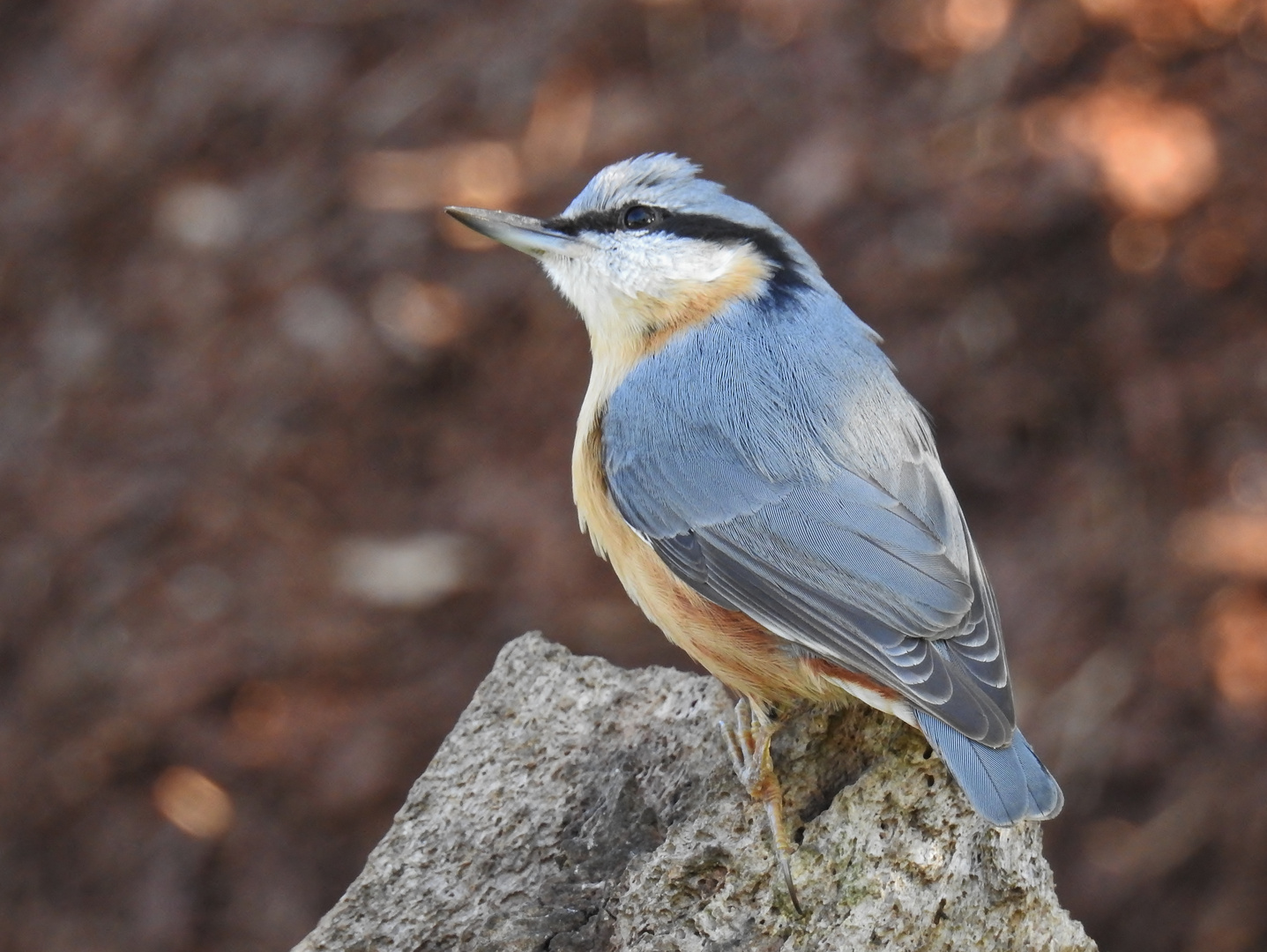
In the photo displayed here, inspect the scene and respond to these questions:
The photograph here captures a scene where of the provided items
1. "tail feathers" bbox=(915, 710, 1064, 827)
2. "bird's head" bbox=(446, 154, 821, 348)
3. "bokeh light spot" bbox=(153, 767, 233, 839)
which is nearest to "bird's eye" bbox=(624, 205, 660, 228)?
"bird's head" bbox=(446, 154, 821, 348)

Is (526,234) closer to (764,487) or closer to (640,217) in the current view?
(640,217)

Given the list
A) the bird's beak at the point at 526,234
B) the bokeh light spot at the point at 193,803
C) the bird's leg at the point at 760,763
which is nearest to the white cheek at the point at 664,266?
the bird's beak at the point at 526,234

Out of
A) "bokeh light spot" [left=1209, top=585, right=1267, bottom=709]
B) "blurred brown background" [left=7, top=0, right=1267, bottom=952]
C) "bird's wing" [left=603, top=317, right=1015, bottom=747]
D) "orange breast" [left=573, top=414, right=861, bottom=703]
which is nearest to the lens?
"bird's wing" [left=603, top=317, right=1015, bottom=747]

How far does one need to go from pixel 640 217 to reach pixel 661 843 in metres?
1.52

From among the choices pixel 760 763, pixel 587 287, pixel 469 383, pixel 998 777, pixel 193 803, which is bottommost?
pixel 193 803

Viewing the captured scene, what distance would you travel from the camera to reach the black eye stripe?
373cm

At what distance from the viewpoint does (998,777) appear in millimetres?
2740

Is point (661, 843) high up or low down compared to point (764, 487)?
down

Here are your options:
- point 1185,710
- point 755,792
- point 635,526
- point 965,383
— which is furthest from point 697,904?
point 965,383

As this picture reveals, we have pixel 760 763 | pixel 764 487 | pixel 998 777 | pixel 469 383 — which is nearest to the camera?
pixel 998 777

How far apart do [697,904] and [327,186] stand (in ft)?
13.7

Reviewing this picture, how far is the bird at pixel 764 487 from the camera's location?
295 cm

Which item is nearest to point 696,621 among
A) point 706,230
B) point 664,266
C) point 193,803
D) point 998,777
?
point 998,777

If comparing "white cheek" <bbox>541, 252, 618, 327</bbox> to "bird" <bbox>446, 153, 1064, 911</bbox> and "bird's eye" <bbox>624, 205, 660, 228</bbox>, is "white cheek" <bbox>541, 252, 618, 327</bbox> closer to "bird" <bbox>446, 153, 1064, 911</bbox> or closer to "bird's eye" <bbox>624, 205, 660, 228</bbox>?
"bird" <bbox>446, 153, 1064, 911</bbox>
